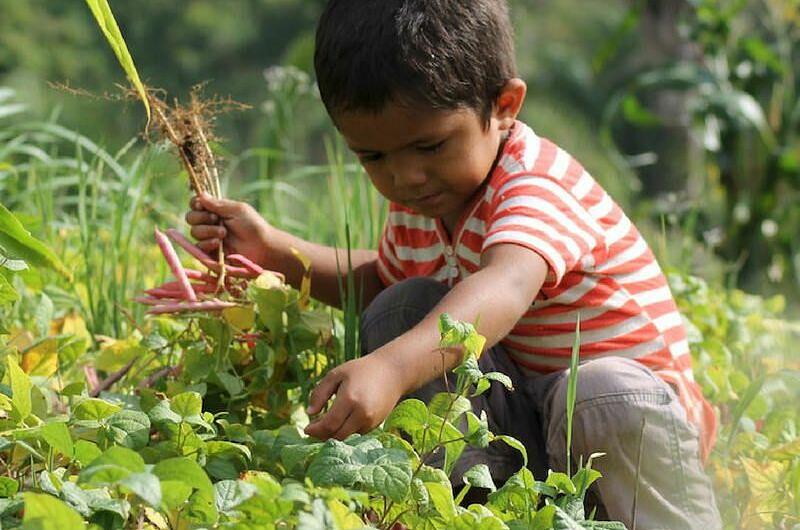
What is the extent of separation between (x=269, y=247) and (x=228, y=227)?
8 centimetres

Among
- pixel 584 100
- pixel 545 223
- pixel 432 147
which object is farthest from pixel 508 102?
pixel 584 100

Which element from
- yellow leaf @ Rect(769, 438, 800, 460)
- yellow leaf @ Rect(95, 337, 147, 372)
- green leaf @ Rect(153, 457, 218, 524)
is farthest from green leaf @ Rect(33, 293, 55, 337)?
yellow leaf @ Rect(769, 438, 800, 460)

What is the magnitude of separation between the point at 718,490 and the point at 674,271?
3.33 ft

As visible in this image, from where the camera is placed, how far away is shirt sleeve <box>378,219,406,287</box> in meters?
2.34

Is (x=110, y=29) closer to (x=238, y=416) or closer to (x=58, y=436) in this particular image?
(x=58, y=436)

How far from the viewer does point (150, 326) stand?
247 centimetres

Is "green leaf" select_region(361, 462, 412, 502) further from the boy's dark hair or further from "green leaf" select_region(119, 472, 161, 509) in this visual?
the boy's dark hair

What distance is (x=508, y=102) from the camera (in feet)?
6.95

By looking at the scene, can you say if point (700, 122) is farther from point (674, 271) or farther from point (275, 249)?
point (275, 249)

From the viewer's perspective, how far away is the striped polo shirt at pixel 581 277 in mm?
1987

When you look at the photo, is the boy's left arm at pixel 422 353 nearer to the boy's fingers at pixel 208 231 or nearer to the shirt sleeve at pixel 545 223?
the shirt sleeve at pixel 545 223

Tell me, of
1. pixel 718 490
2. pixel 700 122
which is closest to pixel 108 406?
pixel 718 490

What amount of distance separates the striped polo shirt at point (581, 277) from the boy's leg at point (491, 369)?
0.24 ft

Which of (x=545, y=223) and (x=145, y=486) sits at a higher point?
(x=545, y=223)
